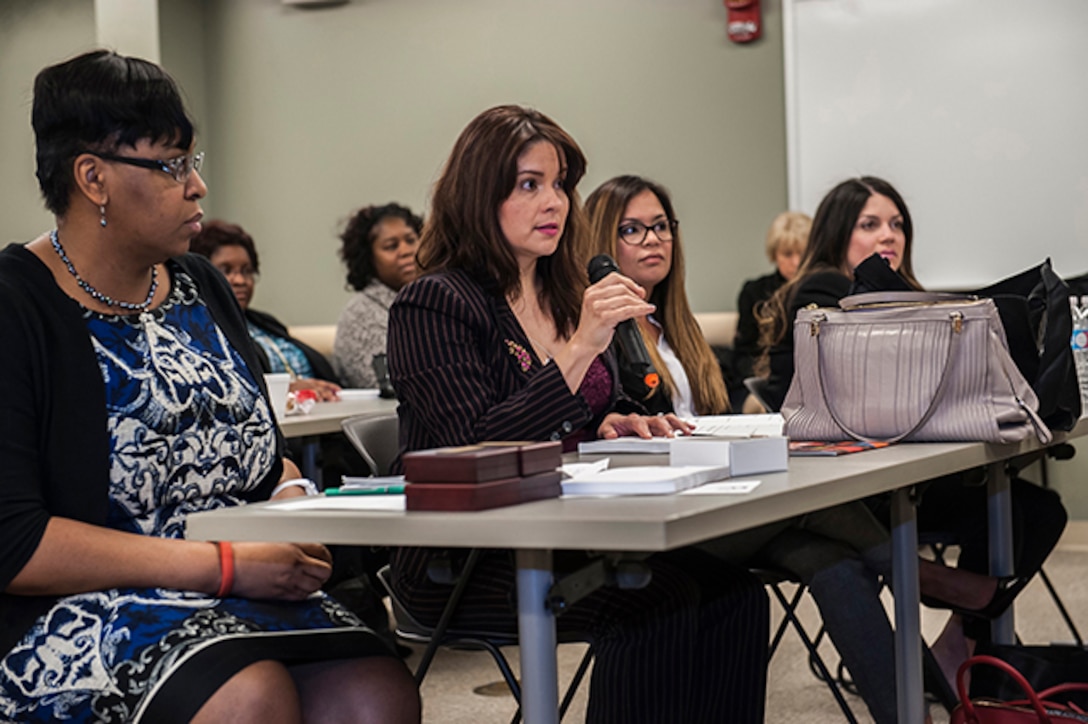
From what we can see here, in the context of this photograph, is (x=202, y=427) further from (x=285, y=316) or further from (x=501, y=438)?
(x=285, y=316)

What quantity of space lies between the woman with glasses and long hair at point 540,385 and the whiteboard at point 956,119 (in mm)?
3381

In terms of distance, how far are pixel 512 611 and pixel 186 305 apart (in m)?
0.65

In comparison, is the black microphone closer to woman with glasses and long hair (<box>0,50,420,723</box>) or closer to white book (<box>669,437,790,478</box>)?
white book (<box>669,437,790,478</box>)

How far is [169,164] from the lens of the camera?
5.88ft

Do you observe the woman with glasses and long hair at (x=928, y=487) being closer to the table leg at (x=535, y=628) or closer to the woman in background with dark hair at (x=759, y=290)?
the table leg at (x=535, y=628)

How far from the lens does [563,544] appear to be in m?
1.31

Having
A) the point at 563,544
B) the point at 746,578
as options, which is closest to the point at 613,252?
the point at 746,578

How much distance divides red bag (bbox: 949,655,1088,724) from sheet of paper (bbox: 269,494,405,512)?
49.6 inches

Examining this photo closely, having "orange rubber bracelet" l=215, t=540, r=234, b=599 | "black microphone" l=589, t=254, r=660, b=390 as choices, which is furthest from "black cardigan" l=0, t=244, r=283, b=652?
"black microphone" l=589, t=254, r=660, b=390

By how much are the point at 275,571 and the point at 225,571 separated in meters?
0.07

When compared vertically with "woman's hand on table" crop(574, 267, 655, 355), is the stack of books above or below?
below

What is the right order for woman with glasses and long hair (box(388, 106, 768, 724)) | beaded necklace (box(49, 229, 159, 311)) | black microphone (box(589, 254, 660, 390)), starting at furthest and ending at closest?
black microphone (box(589, 254, 660, 390))
woman with glasses and long hair (box(388, 106, 768, 724))
beaded necklace (box(49, 229, 159, 311))

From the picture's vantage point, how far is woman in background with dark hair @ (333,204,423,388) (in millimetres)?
4988

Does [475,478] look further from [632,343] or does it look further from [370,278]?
[370,278]
